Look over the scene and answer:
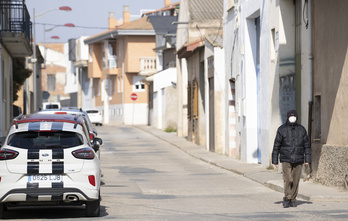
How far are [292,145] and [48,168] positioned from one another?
4.71 m

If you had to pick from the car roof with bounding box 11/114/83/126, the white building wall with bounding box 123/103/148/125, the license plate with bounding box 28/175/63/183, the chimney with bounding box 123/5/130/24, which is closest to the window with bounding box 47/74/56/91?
the chimney with bounding box 123/5/130/24

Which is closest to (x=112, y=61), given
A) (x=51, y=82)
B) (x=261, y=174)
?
(x=51, y=82)

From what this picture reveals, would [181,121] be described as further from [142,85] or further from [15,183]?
[15,183]

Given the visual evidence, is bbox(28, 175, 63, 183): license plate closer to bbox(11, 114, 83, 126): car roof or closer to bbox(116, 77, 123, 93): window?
bbox(11, 114, 83, 126): car roof

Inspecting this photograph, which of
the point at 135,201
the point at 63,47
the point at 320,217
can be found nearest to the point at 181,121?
the point at 135,201

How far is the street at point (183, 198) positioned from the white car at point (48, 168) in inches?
23.2

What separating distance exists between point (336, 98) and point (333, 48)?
1.14 metres

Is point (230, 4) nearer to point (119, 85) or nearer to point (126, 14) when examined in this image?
point (119, 85)

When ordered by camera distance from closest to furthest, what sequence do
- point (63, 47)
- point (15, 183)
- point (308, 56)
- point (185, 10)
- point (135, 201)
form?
1. point (15, 183)
2. point (135, 201)
3. point (308, 56)
4. point (185, 10)
5. point (63, 47)

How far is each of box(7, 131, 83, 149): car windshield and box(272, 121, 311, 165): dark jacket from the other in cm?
395

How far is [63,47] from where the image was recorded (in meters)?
112

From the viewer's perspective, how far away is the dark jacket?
14406 mm

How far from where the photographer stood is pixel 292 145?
14469 mm

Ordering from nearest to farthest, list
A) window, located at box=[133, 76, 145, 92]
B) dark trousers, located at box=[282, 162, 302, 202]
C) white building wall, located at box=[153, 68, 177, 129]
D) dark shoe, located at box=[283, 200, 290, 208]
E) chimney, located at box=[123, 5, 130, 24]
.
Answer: dark shoe, located at box=[283, 200, 290, 208], dark trousers, located at box=[282, 162, 302, 202], white building wall, located at box=[153, 68, 177, 129], window, located at box=[133, 76, 145, 92], chimney, located at box=[123, 5, 130, 24]
